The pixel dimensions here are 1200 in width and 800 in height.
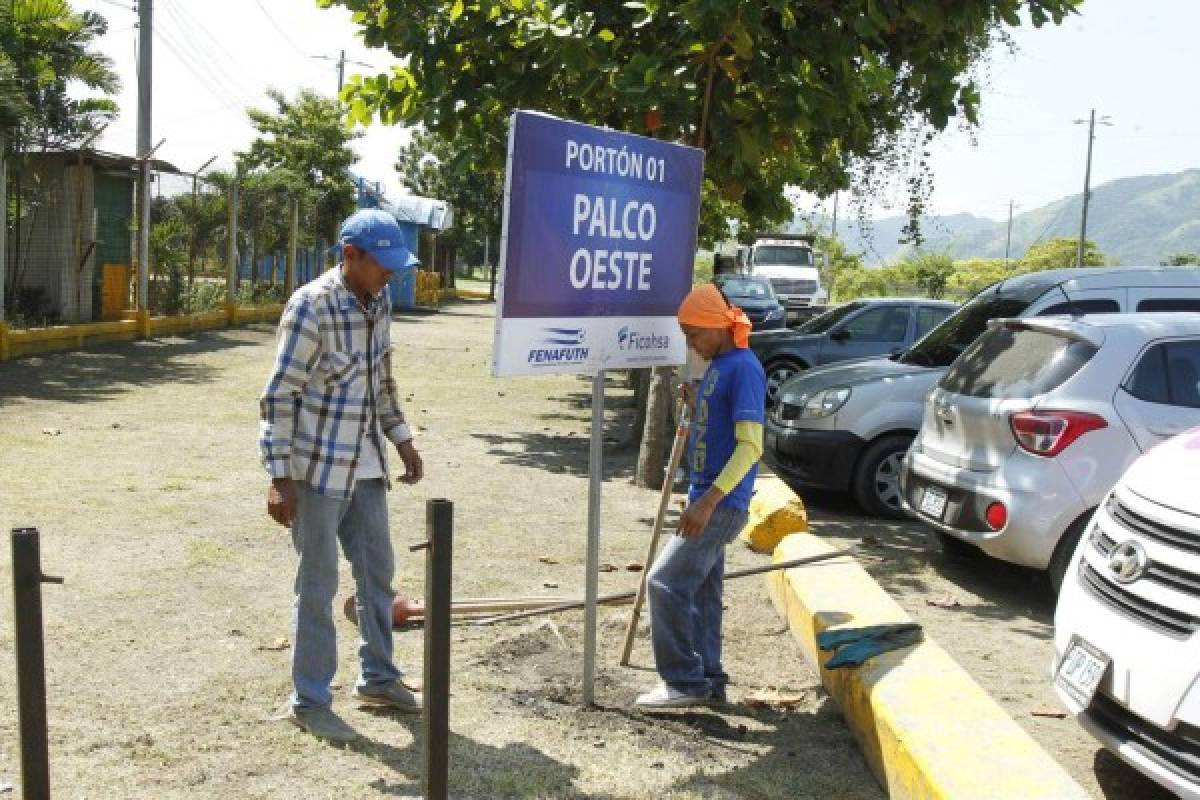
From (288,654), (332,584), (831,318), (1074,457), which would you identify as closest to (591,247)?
(332,584)

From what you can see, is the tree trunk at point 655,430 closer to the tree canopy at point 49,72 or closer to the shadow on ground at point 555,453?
the shadow on ground at point 555,453

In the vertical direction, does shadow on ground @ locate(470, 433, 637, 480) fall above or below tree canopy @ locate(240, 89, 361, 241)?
below

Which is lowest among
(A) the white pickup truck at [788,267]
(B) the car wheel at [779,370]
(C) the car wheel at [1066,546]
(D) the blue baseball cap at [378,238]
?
(C) the car wheel at [1066,546]

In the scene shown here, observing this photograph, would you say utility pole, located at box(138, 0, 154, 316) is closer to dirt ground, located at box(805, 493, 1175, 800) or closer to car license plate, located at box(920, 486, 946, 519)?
dirt ground, located at box(805, 493, 1175, 800)

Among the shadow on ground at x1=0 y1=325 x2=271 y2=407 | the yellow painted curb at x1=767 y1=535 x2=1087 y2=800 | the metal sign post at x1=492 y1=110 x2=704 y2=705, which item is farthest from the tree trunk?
the shadow on ground at x1=0 y1=325 x2=271 y2=407

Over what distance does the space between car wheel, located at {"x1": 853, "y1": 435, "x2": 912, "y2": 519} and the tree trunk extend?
5.28 ft

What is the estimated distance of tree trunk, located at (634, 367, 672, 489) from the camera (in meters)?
10.1

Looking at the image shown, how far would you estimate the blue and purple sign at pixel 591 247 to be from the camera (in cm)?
452

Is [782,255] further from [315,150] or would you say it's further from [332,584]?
[332,584]

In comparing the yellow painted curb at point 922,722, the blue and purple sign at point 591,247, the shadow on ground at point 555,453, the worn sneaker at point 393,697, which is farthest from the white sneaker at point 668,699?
the shadow on ground at point 555,453

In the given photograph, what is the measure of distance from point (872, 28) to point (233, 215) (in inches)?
708

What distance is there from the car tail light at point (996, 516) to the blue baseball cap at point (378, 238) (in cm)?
370

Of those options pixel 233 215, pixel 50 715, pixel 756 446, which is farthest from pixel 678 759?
pixel 233 215

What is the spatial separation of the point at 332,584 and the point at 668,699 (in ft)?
4.73
